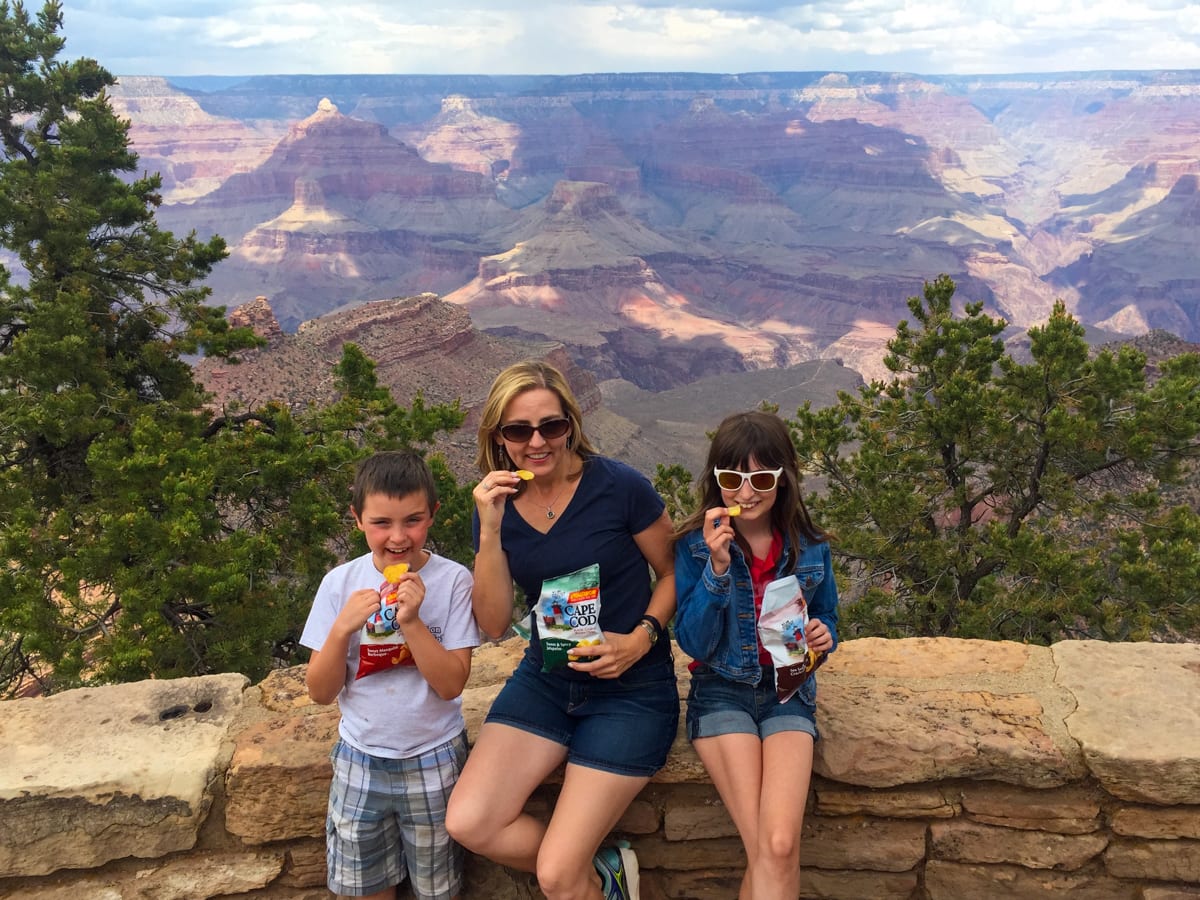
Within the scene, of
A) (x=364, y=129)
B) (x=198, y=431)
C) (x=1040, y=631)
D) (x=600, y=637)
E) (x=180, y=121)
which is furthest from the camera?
(x=180, y=121)

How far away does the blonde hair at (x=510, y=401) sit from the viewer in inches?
124

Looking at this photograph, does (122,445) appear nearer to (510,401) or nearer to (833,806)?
(510,401)

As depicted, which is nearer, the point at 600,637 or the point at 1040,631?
the point at 600,637

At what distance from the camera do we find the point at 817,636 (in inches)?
121

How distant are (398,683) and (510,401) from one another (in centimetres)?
105

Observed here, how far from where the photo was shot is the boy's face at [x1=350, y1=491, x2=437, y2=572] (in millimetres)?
2963

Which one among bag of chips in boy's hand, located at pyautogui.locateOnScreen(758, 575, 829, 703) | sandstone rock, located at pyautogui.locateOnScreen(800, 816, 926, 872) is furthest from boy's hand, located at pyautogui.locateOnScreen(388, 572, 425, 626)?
sandstone rock, located at pyautogui.locateOnScreen(800, 816, 926, 872)

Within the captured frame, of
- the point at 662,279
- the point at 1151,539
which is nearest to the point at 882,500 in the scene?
the point at 1151,539

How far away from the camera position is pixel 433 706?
2.97 m

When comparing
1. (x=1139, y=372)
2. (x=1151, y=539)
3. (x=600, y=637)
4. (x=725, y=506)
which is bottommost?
(x=1151, y=539)

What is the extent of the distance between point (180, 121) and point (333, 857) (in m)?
206

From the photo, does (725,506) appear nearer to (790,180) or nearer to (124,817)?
(124,817)

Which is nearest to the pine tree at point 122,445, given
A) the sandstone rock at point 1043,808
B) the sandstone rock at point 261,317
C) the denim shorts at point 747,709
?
the denim shorts at point 747,709

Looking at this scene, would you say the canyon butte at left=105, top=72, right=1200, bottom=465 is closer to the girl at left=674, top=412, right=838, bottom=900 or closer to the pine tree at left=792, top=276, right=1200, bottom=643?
the pine tree at left=792, top=276, right=1200, bottom=643
